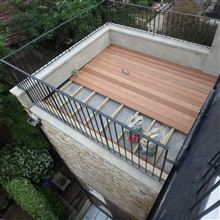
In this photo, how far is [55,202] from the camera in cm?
622

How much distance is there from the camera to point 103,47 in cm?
539

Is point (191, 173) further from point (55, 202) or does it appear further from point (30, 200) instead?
point (55, 202)

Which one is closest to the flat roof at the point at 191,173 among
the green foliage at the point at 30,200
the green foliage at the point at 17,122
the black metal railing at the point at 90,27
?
the black metal railing at the point at 90,27

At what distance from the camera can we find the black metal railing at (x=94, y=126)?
9.73ft

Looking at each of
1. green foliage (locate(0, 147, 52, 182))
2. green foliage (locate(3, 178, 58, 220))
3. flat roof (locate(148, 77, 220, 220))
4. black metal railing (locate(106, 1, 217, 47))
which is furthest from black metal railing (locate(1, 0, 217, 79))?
flat roof (locate(148, 77, 220, 220))

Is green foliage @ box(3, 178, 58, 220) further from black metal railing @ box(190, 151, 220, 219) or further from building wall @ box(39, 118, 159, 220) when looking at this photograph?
black metal railing @ box(190, 151, 220, 219)

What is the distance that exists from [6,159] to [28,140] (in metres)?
0.87

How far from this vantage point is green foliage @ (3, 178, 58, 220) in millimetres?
5273

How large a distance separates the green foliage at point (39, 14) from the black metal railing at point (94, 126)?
1.93 metres

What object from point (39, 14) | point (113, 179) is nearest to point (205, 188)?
point (113, 179)

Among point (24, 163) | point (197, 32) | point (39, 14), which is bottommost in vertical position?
point (24, 163)

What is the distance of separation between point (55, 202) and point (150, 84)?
183 inches

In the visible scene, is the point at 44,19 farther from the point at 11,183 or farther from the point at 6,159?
the point at 11,183

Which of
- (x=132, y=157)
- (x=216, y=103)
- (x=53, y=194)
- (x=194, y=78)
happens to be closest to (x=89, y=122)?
(x=132, y=157)
